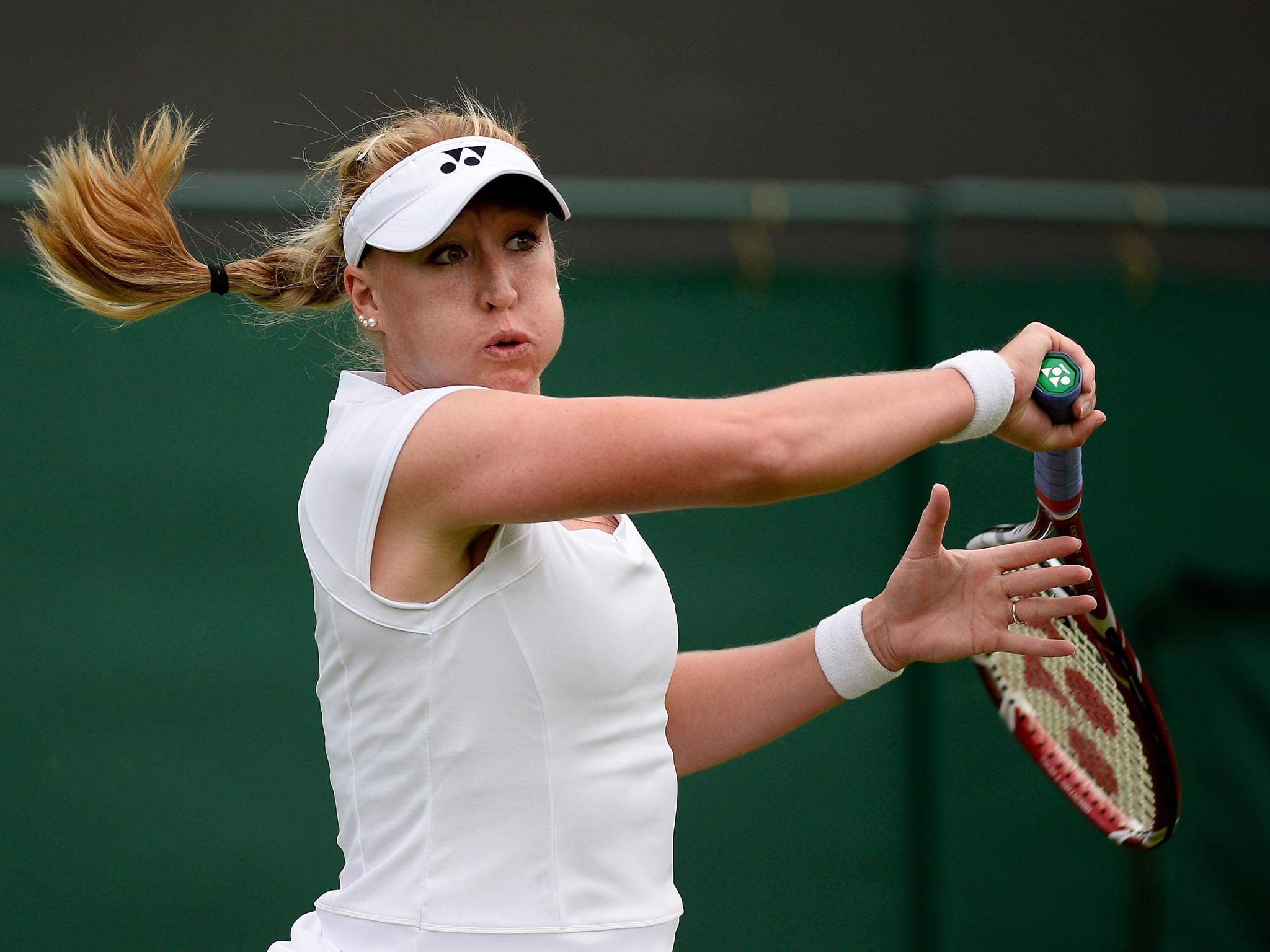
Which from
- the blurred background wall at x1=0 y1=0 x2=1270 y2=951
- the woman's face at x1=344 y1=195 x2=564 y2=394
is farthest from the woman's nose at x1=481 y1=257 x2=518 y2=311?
the blurred background wall at x1=0 y1=0 x2=1270 y2=951

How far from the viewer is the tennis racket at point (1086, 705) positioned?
6.79 ft

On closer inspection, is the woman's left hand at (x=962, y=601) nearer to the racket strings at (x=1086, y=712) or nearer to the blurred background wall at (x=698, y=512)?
the racket strings at (x=1086, y=712)

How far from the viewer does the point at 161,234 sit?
1.98 metres

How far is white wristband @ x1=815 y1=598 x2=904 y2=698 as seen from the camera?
6.74 feet

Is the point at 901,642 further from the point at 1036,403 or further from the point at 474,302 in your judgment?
the point at 474,302

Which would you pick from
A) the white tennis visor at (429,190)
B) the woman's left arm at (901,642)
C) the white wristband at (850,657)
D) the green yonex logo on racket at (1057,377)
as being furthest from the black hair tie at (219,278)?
the green yonex logo on racket at (1057,377)

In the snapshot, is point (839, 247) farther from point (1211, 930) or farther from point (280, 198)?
point (1211, 930)

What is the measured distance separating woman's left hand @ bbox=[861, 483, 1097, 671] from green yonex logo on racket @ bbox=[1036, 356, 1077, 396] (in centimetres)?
19

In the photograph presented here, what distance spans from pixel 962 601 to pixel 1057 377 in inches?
14.7

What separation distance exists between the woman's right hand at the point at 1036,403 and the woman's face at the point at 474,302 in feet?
1.82

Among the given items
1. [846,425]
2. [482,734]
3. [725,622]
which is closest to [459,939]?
[482,734]

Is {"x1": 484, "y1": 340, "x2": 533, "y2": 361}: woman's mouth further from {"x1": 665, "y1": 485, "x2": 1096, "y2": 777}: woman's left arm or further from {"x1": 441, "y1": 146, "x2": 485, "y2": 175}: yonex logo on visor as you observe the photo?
{"x1": 665, "y1": 485, "x2": 1096, "y2": 777}: woman's left arm

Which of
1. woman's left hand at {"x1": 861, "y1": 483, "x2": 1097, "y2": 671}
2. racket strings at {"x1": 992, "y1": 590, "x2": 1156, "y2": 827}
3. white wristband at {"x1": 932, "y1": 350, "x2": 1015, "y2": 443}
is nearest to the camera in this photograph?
white wristband at {"x1": 932, "y1": 350, "x2": 1015, "y2": 443}

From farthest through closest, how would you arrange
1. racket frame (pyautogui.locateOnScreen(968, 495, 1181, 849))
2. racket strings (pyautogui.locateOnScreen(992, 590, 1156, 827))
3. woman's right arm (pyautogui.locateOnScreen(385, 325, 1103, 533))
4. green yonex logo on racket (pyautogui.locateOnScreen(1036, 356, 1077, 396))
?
1. racket strings (pyautogui.locateOnScreen(992, 590, 1156, 827))
2. racket frame (pyautogui.locateOnScreen(968, 495, 1181, 849))
3. green yonex logo on racket (pyautogui.locateOnScreen(1036, 356, 1077, 396))
4. woman's right arm (pyautogui.locateOnScreen(385, 325, 1103, 533))
